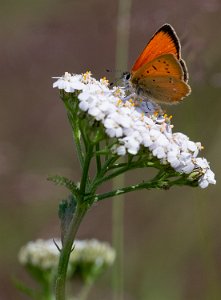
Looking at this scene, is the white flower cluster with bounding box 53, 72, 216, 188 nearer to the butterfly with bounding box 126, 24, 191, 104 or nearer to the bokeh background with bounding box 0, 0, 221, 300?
the butterfly with bounding box 126, 24, 191, 104

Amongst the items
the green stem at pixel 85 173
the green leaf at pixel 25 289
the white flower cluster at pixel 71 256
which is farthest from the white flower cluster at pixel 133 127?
the white flower cluster at pixel 71 256

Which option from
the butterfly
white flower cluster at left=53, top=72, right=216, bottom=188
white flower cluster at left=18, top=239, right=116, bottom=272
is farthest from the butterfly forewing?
white flower cluster at left=18, top=239, right=116, bottom=272

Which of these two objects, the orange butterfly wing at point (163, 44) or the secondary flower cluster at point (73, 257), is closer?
the orange butterfly wing at point (163, 44)

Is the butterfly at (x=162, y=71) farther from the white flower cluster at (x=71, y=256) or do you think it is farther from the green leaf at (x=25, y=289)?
the white flower cluster at (x=71, y=256)

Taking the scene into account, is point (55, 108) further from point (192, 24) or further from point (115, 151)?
point (115, 151)

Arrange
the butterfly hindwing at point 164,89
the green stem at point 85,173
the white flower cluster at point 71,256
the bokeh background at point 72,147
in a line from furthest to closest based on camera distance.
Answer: the bokeh background at point 72,147 < the white flower cluster at point 71,256 < the butterfly hindwing at point 164,89 < the green stem at point 85,173

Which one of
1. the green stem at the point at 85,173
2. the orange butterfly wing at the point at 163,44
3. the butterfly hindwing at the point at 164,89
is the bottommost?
the green stem at the point at 85,173
